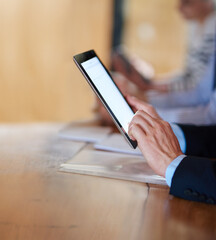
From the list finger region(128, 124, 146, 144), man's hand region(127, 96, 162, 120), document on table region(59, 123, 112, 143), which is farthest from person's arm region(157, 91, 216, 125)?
finger region(128, 124, 146, 144)

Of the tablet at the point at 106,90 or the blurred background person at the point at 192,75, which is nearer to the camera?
the tablet at the point at 106,90

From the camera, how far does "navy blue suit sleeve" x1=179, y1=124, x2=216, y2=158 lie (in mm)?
1004

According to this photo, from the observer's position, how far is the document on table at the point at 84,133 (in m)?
1.15

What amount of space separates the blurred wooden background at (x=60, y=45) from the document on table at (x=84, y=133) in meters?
1.81

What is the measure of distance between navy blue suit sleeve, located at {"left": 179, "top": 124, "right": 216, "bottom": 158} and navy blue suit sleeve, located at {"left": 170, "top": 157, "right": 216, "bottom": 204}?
0.28 metres

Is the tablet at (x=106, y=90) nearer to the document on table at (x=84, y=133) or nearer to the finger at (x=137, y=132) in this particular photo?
the finger at (x=137, y=132)

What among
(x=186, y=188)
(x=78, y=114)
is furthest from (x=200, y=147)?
(x=78, y=114)

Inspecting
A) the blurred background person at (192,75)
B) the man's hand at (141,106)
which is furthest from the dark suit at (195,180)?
the blurred background person at (192,75)

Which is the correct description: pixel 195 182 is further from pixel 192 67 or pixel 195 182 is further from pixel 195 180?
pixel 192 67

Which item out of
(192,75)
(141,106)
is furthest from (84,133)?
(192,75)

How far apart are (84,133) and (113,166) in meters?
0.37

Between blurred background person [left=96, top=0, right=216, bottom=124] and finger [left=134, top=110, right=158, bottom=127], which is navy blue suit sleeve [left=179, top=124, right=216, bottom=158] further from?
blurred background person [left=96, top=0, right=216, bottom=124]

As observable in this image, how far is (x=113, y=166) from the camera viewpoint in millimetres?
867

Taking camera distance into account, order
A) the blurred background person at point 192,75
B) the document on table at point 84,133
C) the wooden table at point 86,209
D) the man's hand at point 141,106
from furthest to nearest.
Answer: the blurred background person at point 192,75 < the document on table at point 84,133 < the man's hand at point 141,106 < the wooden table at point 86,209
